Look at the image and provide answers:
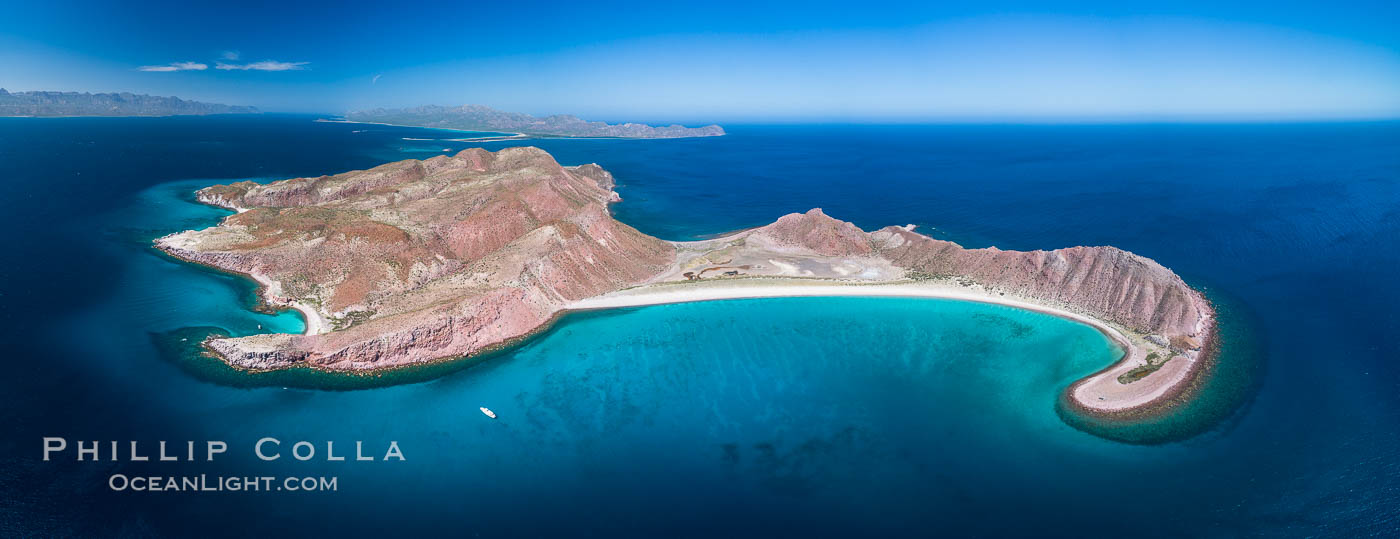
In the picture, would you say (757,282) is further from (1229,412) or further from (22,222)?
(22,222)
